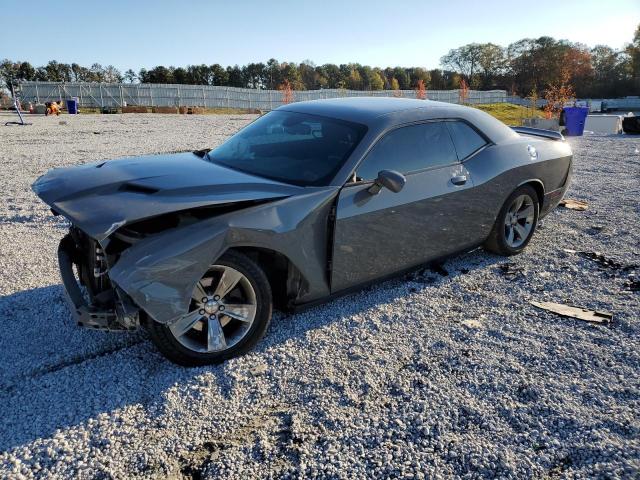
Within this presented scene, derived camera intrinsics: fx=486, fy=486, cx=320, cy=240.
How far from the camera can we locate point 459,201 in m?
4.22

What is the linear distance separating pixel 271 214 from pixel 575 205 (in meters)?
5.86

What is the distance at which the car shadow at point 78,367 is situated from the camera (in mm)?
2637

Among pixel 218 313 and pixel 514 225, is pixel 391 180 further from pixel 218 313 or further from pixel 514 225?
pixel 514 225

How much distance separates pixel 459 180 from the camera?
422 centimetres

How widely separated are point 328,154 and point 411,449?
84.0 inches

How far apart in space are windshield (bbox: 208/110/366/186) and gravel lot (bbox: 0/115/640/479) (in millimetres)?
1104

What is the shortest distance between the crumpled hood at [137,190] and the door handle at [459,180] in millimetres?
1540

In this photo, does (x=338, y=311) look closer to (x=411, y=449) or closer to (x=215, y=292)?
(x=215, y=292)

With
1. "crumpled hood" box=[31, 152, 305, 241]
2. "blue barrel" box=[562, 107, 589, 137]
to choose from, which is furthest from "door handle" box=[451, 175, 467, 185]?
"blue barrel" box=[562, 107, 589, 137]

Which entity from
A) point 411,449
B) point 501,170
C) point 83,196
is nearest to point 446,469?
point 411,449

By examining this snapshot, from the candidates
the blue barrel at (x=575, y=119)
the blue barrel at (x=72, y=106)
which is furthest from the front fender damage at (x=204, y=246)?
the blue barrel at (x=72, y=106)

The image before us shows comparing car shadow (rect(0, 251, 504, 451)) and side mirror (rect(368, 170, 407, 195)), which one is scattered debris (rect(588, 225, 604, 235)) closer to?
car shadow (rect(0, 251, 504, 451))

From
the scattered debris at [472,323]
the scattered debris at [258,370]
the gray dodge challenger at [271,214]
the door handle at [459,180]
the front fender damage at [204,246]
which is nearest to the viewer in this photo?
the front fender damage at [204,246]

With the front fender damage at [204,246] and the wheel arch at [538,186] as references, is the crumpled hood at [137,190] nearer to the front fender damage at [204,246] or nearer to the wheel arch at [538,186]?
the front fender damage at [204,246]
